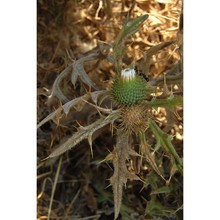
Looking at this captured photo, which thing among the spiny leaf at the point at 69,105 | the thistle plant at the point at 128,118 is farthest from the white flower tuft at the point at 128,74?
the spiny leaf at the point at 69,105

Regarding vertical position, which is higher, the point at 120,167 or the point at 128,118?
the point at 128,118

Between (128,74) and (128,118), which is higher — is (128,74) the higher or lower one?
the higher one

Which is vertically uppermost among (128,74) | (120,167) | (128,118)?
(128,74)

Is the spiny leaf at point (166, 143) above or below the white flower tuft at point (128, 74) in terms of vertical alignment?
below

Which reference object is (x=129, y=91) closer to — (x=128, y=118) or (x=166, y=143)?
(x=128, y=118)

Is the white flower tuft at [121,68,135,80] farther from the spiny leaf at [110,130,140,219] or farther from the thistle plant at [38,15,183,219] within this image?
the spiny leaf at [110,130,140,219]

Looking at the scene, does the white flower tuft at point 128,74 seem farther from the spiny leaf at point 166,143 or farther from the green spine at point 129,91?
the spiny leaf at point 166,143

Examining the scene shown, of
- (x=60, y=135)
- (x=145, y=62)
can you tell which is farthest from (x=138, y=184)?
(x=145, y=62)

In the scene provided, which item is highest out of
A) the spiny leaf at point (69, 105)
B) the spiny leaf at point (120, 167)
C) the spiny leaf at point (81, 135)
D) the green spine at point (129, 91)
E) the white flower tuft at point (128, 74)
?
the white flower tuft at point (128, 74)

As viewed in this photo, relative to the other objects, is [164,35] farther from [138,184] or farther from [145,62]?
[138,184]

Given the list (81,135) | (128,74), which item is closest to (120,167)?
(81,135)
